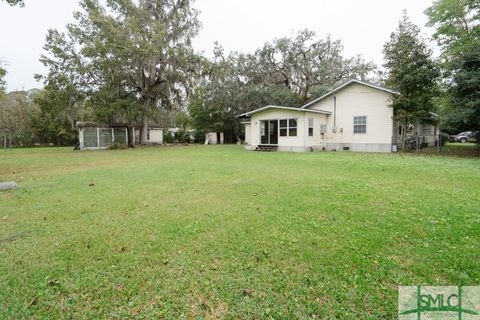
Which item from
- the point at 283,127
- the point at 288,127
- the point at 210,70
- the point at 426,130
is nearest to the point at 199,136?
the point at 210,70

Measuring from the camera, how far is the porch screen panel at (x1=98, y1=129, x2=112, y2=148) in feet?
73.7

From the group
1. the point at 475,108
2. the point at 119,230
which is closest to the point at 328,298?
the point at 119,230

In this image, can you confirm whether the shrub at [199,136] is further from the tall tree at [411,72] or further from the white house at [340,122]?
the tall tree at [411,72]

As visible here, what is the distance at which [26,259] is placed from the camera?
2.65 m

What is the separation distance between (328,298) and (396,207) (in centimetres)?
290

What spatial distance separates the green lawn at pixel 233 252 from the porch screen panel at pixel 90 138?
61.6ft

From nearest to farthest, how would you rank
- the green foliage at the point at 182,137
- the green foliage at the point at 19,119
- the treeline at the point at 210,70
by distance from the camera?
the treeline at the point at 210,70 → the green foliage at the point at 19,119 → the green foliage at the point at 182,137

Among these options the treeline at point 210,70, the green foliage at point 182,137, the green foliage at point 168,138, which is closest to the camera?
the treeline at point 210,70

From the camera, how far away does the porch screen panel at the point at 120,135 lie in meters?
23.3

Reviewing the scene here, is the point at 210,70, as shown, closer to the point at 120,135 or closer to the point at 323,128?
the point at 120,135

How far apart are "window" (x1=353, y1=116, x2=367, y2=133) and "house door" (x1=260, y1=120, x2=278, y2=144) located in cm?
525

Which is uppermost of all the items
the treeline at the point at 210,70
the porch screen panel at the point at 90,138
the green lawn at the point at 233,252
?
the treeline at the point at 210,70

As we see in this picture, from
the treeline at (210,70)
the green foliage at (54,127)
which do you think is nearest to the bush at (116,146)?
the treeline at (210,70)

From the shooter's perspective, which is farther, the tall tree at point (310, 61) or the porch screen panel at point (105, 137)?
the tall tree at point (310, 61)
